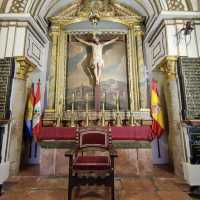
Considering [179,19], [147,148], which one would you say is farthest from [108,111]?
[179,19]

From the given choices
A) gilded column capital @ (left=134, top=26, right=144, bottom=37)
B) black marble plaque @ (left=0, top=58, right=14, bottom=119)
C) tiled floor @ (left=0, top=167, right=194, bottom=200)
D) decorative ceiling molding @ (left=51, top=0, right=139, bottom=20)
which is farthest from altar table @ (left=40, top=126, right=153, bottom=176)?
decorative ceiling molding @ (left=51, top=0, right=139, bottom=20)

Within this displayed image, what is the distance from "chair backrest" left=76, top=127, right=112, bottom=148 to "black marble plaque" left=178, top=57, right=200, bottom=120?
2159mm

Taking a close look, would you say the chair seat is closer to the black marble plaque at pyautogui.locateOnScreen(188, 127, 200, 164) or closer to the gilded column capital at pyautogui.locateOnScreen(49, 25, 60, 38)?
the black marble plaque at pyautogui.locateOnScreen(188, 127, 200, 164)

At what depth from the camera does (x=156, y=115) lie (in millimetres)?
5496

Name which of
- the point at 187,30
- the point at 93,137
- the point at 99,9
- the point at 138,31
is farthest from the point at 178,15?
the point at 93,137

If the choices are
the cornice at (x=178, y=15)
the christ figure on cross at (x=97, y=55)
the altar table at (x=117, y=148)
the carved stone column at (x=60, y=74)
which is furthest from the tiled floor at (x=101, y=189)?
the cornice at (x=178, y=15)

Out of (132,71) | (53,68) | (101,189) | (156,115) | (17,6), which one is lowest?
(101,189)

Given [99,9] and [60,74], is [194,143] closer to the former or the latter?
[60,74]

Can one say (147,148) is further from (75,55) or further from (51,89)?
(75,55)

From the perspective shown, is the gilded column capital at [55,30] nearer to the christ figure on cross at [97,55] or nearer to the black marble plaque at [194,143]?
the christ figure on cross at [97,55]

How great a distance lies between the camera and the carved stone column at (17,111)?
4789 millimetres

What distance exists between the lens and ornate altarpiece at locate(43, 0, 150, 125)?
5973mm

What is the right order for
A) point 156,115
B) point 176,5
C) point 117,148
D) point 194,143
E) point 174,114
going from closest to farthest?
point 194,143
point 117,148
point 174,114
point 176,5
point 156,115

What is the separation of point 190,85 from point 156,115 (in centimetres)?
125
